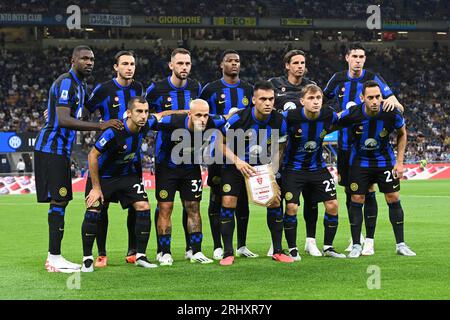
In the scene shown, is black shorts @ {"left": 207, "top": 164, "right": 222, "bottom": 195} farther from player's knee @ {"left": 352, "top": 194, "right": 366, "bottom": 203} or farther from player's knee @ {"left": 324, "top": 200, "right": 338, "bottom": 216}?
player's knee @ {"left": 352, "top": 194, "right": 366, "bottom": 203}

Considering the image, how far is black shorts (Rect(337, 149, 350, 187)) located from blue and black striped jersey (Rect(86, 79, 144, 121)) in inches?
115

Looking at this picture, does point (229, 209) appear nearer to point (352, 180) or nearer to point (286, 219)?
point (286, 219)

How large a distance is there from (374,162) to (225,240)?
7.25 feet

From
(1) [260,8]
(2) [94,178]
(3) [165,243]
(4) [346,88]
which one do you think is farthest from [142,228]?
(1) [260,8]

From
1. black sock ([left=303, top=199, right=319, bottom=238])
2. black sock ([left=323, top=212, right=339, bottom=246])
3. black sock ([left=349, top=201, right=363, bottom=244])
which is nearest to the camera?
black sock ([left=323, top=212, right=339, bottom=246])

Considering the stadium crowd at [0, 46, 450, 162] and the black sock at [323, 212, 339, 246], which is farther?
the stadium crowd at [0, 46, 450, 162]

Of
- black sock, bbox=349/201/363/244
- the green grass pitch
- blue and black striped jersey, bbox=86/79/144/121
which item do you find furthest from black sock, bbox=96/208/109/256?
black sock, bbox=349/201/363/244

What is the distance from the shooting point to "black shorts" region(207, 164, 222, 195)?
10383 mm

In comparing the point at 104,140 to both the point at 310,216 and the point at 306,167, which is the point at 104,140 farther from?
the point at 310,216

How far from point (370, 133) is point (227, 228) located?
2.20 meters

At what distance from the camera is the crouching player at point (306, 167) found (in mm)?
10046

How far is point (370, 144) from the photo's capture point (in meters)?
10.4

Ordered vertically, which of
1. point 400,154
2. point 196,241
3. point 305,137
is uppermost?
point 305,137

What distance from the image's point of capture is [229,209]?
9836 mm
